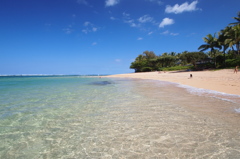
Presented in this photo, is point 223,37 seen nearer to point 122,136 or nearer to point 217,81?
point 217,81

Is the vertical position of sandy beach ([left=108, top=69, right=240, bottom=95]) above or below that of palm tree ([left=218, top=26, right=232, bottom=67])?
below

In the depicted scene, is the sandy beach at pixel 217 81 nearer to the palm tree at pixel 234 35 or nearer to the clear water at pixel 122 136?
the clear water at pixel 122 136

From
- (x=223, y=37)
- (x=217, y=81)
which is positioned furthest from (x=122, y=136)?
(x=223, y=37)

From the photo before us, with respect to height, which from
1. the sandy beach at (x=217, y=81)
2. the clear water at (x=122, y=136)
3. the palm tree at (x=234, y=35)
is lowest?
the clear water at (x=122, y=136)

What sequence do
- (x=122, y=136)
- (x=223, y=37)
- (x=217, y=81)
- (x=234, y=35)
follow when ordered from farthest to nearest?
(x=223, y=37)
(x=234, y=35)
(x=217, y=81)
(x=122, y=136)

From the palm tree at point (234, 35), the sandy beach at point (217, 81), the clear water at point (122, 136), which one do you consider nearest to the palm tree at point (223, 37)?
the palm tree at point (234, 35)

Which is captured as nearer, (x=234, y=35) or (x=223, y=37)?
(x=234, y=35)

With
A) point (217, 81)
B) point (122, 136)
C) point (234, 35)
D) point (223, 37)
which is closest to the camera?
point (122, 136)

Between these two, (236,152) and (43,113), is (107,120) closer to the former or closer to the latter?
(43,113)

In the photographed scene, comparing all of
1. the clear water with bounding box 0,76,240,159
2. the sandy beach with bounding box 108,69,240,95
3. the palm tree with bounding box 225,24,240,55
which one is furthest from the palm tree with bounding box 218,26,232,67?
the clear water with bounding box 0,76,240,159

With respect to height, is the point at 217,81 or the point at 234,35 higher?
the point at 234,35

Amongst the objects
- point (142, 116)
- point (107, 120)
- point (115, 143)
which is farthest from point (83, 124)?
point (142, 116)

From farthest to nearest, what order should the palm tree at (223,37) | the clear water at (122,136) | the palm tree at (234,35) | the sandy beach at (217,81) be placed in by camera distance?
the palm tree at (223,37) → the palm tree at (234,35) → the sandy beach at (217,81) → the clear water at (122,136)

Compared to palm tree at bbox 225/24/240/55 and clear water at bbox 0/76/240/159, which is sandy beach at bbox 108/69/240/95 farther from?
palm tree at bbox 225/24/240/55
